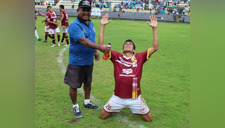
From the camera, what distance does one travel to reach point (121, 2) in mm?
47344

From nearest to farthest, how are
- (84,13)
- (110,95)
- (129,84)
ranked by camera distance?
1. (84,13)
2. (129,84)
3. (110,95)

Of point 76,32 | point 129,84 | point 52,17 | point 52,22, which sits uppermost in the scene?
point 52,17

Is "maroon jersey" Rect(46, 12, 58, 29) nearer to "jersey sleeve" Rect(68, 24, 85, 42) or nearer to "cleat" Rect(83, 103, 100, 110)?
"cleat" Rect(83, 103, 100, 110)

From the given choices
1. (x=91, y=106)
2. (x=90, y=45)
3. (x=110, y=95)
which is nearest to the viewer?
(x=90, y=45)

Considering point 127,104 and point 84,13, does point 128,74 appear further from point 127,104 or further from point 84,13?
point 84,13

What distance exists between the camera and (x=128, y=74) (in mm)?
3703

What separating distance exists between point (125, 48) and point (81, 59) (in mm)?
854

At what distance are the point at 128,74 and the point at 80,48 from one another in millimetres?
992

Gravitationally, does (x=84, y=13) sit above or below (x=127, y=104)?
above

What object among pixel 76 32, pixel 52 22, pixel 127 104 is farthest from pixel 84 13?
pixel 52 22

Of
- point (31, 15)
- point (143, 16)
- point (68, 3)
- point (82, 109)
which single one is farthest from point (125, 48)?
point (68, 3)

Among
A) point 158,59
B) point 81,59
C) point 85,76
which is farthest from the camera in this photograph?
point 158,59

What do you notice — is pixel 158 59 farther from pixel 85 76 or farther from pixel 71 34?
pixel 71 34

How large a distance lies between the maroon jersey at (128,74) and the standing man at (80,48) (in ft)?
1.63
